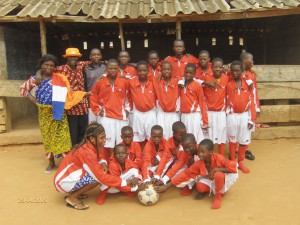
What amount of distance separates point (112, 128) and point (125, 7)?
2.47 m

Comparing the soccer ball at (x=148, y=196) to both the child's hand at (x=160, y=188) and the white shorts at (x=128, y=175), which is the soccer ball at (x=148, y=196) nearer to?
the child's hand at (x=160, y=188)

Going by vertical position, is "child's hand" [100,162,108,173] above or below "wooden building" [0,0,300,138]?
below

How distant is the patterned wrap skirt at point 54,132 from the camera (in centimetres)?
466

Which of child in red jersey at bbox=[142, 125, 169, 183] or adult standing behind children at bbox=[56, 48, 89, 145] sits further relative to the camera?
adult standing behind children at bbox=[56, 48, 89, 145]

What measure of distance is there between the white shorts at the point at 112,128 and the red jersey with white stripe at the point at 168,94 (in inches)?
24.1

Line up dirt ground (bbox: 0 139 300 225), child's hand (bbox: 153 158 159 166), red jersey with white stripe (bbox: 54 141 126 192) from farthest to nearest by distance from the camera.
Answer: child's hand (bbox: 153 158 159 166) → red jersey with white stripe (bbox: 54 141 126 192) → dirt ground (bbox: 0 139 300 225)

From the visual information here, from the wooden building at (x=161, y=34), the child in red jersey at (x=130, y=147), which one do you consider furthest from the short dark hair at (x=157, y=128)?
the wooden building at (x=161, y=34)

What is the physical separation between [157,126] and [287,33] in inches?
188

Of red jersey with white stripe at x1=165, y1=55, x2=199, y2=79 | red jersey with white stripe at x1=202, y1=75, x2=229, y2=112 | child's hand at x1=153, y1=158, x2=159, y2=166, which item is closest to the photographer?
child's hand at x1=153, y1=158, x2=159, y2=166

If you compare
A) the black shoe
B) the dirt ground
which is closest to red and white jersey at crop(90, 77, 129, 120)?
the dirt ground

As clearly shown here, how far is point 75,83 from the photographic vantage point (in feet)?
15.8

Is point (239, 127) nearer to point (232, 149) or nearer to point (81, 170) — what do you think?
point (232, 149)

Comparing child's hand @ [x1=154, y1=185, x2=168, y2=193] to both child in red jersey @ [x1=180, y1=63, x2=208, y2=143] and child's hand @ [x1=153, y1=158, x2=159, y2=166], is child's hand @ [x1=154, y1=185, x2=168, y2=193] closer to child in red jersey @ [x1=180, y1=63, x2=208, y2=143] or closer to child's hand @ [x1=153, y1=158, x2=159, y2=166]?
child's hand @ [x1=153, y1=158, x2=159, y2=166]

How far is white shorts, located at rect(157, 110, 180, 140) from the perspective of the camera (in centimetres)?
457
